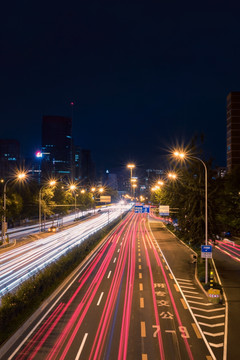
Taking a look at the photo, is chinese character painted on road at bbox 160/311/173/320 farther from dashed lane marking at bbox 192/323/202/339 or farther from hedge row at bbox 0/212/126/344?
hedge row at bbox 0/212/126/344

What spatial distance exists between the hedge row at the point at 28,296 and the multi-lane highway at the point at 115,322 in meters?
0.52

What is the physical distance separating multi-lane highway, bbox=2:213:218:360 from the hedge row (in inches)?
20.5

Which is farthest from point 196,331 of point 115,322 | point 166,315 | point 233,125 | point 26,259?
point 233,125

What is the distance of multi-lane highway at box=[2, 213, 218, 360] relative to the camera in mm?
12227

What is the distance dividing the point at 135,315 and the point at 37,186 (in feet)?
192

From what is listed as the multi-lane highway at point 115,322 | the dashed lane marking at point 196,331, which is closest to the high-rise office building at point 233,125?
the multi-lane highway at point 115,322

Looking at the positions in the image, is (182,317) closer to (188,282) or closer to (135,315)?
(135,315)

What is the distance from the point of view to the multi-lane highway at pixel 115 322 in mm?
12227

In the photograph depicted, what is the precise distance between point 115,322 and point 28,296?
5.35m

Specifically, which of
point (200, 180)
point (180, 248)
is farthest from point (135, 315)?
point (180, 248)

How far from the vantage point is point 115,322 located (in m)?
15.3

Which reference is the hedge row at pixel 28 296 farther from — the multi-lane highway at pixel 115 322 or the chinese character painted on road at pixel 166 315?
the chinese character painted on road at pixel 166 315

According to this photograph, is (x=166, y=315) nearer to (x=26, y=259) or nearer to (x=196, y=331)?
(x=196, y=331)

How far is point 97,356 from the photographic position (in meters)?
11.8
